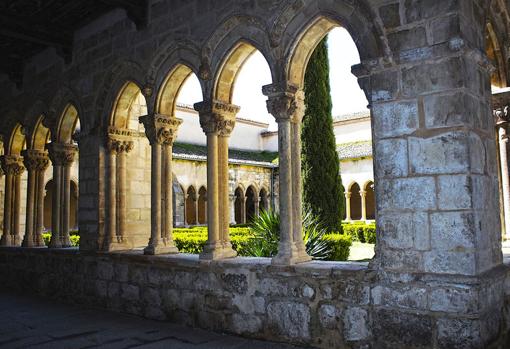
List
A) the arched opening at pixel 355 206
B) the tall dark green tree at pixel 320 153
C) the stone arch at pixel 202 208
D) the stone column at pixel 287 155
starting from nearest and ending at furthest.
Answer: the stone column at pixel 287 155
the tall dark green tree at pixel 320 153
the stone arch at pixel 202 208
the arched opening at pixel 355 206

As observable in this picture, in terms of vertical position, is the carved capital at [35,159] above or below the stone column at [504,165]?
above

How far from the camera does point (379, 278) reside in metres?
3.33

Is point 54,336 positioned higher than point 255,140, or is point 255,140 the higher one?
point 255,140

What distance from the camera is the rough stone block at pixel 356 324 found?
133 inches

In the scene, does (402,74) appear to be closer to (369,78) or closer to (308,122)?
(369,78)

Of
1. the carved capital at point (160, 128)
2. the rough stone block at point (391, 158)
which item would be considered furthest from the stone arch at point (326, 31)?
the carved capital at point (160, 128)

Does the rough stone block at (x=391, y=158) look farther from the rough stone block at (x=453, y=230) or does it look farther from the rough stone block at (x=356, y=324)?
the rough stone block at (x=356, y=324)

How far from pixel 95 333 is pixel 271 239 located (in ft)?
10.1

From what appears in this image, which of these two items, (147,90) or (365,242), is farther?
(365,242)

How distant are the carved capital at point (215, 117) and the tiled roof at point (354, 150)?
14.6 meters

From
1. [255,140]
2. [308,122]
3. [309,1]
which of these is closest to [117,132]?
[309,1]

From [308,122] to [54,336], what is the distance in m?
7.05

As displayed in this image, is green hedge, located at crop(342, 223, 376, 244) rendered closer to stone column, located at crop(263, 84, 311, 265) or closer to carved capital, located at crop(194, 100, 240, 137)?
carved capital, located at crop(194, 100, 240, 137)

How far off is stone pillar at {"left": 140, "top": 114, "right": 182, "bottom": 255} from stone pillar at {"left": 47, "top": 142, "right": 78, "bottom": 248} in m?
2.06
